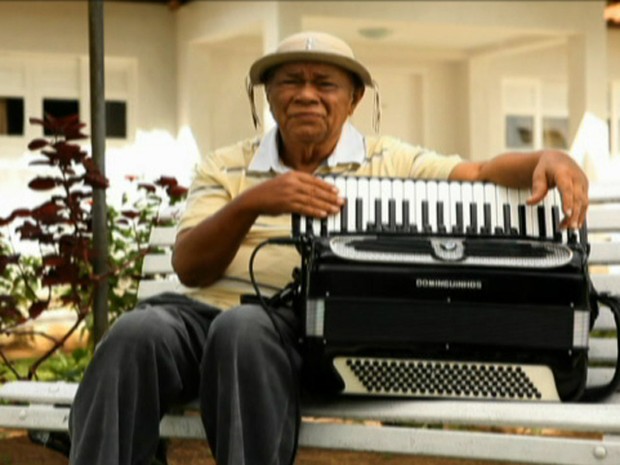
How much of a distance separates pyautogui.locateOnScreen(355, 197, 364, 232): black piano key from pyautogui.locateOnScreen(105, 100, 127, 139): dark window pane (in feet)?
26.7

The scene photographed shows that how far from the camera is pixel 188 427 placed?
262cm

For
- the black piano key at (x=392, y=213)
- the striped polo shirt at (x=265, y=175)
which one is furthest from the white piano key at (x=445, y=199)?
the striped polo shirt at (x=265, y=175)

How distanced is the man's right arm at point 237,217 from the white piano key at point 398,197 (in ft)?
0.46

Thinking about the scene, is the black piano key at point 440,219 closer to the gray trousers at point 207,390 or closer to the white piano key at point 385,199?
the white piano key at point 385,199

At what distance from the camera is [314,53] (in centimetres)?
288

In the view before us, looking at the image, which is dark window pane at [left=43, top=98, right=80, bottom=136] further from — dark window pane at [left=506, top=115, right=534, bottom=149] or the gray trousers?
the gray trousers

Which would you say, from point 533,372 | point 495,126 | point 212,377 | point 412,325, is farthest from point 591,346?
point 495,126

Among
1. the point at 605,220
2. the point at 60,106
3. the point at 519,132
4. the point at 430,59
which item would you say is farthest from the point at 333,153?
the point at 519,132

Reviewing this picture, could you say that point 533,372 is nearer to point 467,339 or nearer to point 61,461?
point 467,339

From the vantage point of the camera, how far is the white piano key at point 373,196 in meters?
2.69

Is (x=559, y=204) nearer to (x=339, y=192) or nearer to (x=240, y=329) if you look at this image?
(x=339, y=192)

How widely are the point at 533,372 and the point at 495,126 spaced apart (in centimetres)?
974

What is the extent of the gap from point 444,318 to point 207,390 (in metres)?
0.53

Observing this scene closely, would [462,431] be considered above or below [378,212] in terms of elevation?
below
